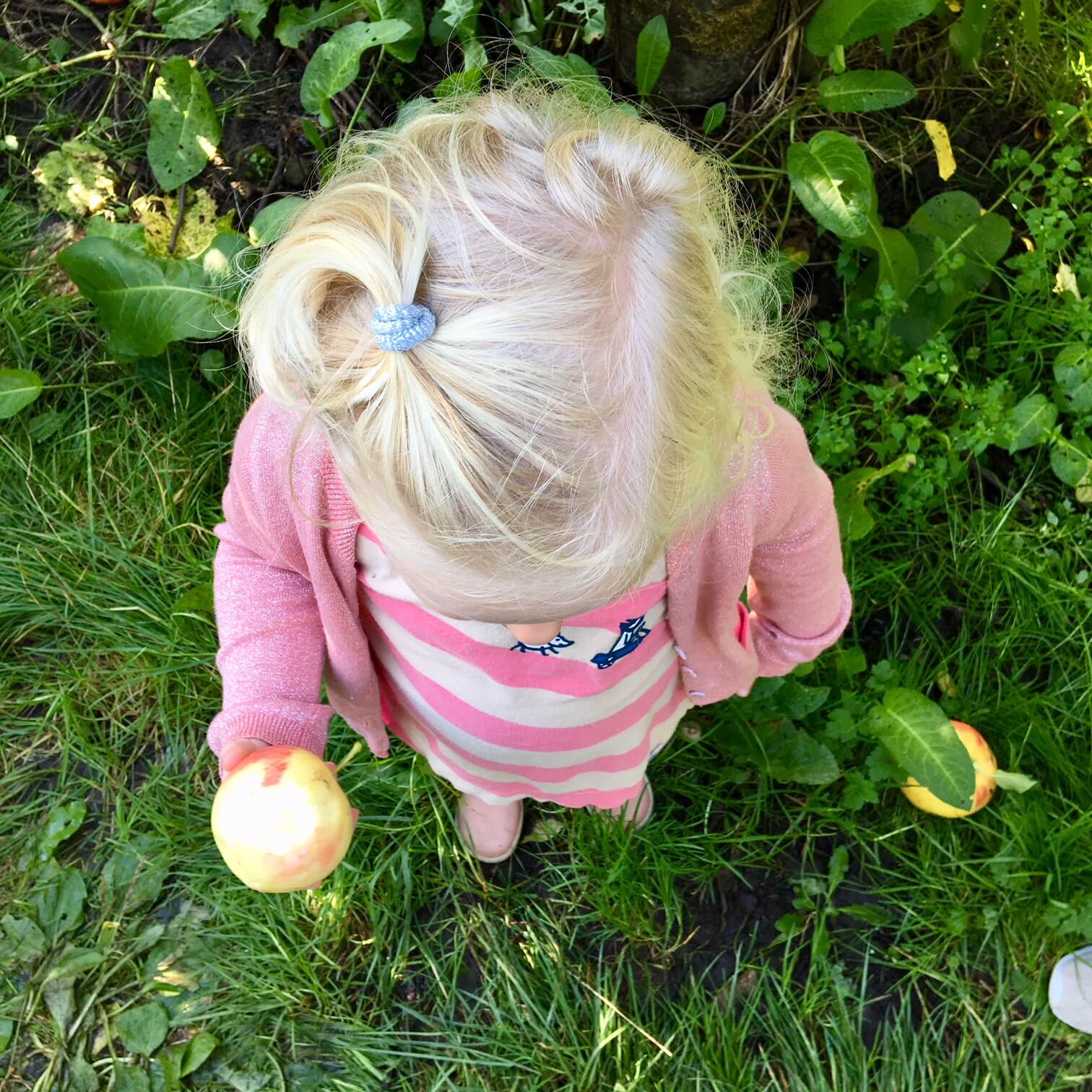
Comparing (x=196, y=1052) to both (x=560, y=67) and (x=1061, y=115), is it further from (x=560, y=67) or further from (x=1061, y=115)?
(x=1061, y=115)

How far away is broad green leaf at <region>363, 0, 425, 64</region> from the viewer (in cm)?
193

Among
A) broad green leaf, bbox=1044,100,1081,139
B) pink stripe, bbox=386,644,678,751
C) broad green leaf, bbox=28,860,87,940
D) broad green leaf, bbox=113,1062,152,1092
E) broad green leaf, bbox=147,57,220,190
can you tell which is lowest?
broad green leaf, bbox=113,1062,152,1092

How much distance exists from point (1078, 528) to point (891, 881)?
2.92 feet

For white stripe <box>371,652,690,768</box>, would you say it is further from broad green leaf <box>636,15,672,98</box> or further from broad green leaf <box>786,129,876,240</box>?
→ broad green leaf <box>636,15,672,98</box>

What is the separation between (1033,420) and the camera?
2.07 metres

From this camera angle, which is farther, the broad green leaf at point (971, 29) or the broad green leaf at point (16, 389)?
the broad green leaf at point (16, 389)

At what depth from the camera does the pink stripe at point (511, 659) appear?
1309 millimetres

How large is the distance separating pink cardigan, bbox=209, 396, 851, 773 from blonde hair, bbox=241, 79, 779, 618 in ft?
0.62

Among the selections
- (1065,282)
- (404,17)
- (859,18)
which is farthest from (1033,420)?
(404,17)

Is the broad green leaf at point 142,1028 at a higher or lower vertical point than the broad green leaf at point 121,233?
lower

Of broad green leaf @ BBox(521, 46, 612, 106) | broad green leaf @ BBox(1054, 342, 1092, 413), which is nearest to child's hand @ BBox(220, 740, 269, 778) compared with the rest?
broad green leaf @ BBox(521, 46, 612, 106)

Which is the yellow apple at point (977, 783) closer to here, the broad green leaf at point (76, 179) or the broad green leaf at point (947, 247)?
the broad green leaf at point (947, 247)

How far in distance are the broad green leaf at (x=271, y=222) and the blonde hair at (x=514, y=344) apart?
883 millimetres

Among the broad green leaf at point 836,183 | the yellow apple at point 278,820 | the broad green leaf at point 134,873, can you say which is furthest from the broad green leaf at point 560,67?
the broad green leaf at point 134,873
